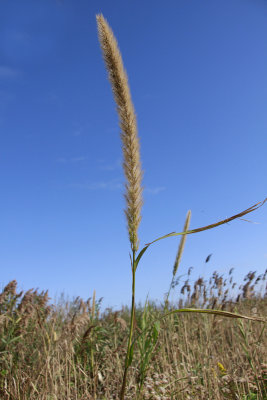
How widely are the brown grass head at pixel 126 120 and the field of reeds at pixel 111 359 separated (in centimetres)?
80

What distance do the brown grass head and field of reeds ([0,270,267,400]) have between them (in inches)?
31.6

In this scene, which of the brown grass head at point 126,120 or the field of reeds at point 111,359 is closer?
the brown grass head at point 126,120

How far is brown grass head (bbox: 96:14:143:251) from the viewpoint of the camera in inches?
78.5

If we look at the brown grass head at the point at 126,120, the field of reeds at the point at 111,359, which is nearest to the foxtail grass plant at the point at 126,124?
the brown grass head at the point at 126,120

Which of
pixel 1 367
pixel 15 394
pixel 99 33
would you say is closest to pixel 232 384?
pixel 15 394

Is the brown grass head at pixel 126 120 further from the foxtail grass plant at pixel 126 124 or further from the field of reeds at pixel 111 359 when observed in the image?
the field of reeds at pixel 111 359

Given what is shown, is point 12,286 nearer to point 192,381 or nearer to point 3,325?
point 3,325

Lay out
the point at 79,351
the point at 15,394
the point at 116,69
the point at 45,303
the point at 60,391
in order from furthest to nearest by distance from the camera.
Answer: the point at 45,303 → the point at 79,351 → the point at 60,391 → the point at 15,394 → the point at 116,69

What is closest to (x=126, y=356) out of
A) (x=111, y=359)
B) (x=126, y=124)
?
(x=126, y=124)

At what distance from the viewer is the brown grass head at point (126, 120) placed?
6.54 feet

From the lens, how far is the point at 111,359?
377 cm

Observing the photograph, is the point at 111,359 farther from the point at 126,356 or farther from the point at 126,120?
the point at 126,120

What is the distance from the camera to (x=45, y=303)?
179 inches

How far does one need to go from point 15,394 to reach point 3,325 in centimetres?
187
